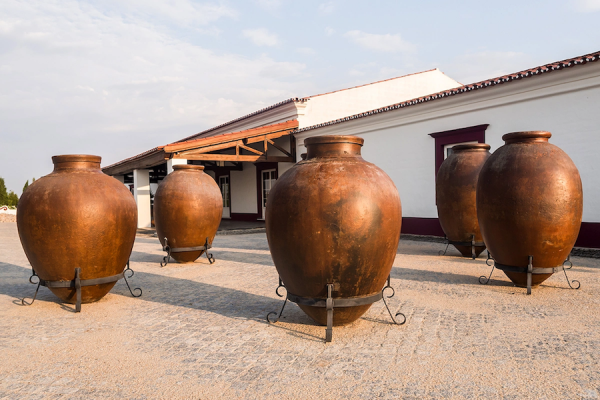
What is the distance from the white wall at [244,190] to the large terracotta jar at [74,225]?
13.5 metres

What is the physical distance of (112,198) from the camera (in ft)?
Answer: 15.8

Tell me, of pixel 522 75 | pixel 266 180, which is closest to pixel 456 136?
pixel 522 75

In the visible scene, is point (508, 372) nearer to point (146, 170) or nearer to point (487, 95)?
point (487, 95)

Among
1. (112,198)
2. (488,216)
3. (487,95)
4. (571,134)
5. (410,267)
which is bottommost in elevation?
(410,267)

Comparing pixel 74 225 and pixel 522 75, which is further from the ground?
pixel 522 75

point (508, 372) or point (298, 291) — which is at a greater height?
point (298, 291)

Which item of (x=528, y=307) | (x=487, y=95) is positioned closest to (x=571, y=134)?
(x=487, y=95)

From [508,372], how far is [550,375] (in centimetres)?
25

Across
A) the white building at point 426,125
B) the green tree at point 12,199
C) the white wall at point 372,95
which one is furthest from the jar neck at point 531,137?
the green tree at point 12,199

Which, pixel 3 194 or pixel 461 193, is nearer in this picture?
pixel 461 193

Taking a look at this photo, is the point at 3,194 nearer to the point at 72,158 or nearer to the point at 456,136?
the point at 72,158

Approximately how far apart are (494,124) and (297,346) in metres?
8.10

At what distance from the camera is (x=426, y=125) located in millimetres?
11383

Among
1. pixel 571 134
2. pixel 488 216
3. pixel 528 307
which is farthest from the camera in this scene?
pixel 571 134
